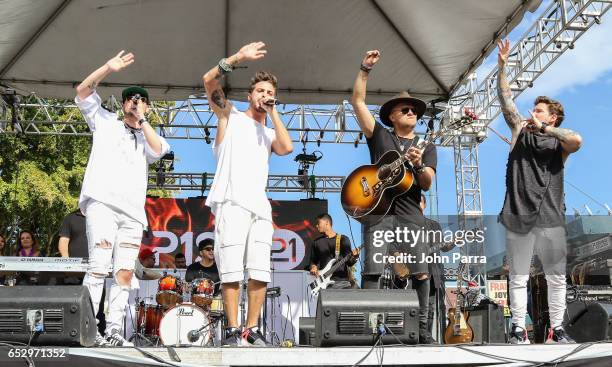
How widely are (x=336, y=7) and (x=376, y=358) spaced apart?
5344 millimetres

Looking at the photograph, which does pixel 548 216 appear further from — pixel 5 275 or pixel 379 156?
pixel 5 275

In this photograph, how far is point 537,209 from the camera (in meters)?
4.49

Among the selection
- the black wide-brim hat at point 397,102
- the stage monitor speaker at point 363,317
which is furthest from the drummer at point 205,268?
the stage monitor speaker at point 363,317

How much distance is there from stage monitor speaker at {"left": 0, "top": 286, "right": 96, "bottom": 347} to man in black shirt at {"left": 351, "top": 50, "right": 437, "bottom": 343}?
1868 millimetres

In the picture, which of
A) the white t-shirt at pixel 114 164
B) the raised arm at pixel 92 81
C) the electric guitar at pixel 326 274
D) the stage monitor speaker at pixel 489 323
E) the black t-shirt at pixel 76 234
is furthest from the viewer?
the electric guitar at pixel 326 274

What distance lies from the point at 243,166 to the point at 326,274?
370cm

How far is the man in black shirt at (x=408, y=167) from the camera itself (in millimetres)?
4492

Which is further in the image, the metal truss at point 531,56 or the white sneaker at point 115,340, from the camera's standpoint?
the metal truss at point 531,56

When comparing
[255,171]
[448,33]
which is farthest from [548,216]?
[448,33]

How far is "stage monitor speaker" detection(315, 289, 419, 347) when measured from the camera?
3891mm

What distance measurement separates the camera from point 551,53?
11.3 m

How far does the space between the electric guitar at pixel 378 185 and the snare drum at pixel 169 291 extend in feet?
8.54

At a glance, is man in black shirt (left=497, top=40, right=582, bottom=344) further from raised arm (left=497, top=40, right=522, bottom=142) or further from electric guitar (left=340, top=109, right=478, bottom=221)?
electric guitar (left=340, top=109, right=478, bottom=221)

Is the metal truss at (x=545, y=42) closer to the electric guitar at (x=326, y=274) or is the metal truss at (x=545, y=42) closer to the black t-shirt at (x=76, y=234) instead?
the electric guitar at (x=326, y=274)
